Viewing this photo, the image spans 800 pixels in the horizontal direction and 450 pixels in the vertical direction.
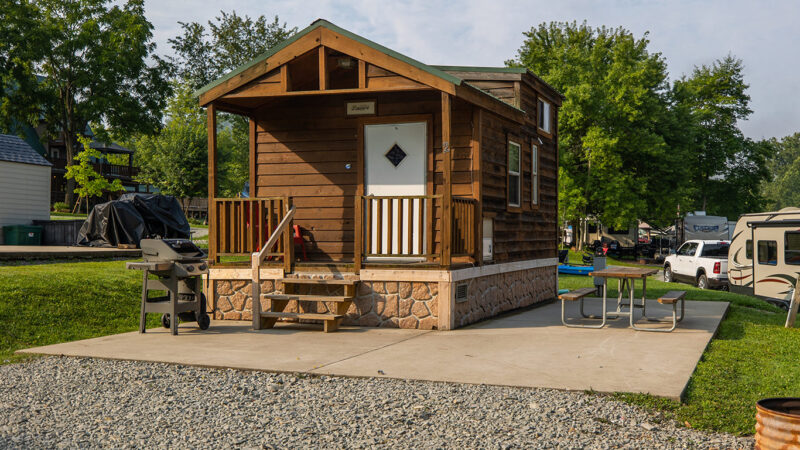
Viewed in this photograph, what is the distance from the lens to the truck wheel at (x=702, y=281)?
1875 cm

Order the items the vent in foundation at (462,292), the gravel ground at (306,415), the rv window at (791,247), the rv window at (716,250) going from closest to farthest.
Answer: the gravel ground at (306,415) < the vent in foundation at (462,292) < the rv window at (791,247) < the rv window at (716,250)

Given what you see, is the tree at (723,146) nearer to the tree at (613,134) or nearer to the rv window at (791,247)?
the tree at (613,134)

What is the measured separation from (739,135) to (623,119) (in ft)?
57.6

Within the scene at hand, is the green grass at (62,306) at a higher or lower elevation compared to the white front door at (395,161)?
lower

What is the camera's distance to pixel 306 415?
4.82 m

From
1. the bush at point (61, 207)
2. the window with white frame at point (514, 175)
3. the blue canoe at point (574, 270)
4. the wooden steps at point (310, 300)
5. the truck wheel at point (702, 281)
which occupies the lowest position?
the truck wheel at point (702, 281)

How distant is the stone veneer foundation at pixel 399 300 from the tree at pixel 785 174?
112m

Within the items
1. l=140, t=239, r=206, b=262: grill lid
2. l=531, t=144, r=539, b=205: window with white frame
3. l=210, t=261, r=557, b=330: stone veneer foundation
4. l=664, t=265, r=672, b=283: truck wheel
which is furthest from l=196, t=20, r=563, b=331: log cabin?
l=664, t=265, r=672, b=283: truck wheel

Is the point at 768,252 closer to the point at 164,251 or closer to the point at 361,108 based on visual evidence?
the point at 361,108

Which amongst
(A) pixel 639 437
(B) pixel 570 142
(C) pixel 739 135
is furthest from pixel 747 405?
(C) pixel 739 135

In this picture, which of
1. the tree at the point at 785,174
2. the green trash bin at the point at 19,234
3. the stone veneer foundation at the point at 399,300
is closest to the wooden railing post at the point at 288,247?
the stone veneer foundation at the point at 399,300

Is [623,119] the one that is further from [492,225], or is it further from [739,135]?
[492,225]

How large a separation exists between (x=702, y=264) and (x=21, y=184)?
22.4 meters

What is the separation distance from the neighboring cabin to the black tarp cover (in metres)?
3.94
